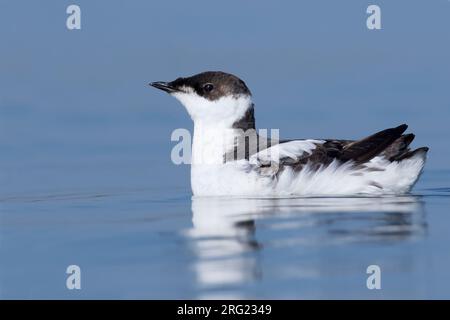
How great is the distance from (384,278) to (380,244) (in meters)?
1.10

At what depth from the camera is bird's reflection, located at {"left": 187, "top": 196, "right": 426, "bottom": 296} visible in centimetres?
1003

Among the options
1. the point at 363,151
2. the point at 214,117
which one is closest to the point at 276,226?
the point at 363,151

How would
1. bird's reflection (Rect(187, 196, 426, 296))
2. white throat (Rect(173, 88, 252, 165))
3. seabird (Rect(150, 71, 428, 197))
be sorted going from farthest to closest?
white throat (Rect(173, 88, 252, 165)), seabird (Rect(150, 71, 428, 197)), bird's reflection (Rect(187, 196, 426, 296))

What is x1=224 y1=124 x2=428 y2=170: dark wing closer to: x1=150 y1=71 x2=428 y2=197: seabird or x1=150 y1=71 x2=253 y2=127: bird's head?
x1=150 y1=71 x2=428 y2=197: seabird

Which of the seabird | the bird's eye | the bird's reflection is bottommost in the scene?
the bird's reflection

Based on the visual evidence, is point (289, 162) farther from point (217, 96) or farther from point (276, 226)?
point (276, 226)

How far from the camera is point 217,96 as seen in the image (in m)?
14.3

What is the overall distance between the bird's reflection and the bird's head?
104 centimetres

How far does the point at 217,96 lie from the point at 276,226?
2974 mm

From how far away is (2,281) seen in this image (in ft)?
32.7

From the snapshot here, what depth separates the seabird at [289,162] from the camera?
44.6ft

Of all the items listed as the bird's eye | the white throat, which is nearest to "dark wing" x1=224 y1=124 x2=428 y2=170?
the white throat

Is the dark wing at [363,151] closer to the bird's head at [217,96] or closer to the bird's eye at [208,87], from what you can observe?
the bird's head at [217,96]
